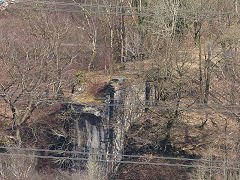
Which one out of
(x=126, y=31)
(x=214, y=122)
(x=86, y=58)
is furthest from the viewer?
(x=86, y=58)

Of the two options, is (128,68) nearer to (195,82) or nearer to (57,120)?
(195,82)

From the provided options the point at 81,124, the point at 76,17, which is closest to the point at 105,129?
the point at 81,124

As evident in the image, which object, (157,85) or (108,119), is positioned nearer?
(157,85)

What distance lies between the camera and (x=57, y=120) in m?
15.8

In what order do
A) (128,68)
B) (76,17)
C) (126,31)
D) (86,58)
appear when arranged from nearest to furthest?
(128,68) → (126,31) → (86,58) → (76,17)

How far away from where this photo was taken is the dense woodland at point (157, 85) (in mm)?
11758

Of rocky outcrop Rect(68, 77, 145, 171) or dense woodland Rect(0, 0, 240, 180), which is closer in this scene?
dense woodland Rect(0, 0, 240, 180)

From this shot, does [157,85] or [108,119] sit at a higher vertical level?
[157,85]

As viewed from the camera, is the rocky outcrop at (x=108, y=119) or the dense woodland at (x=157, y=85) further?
the rocky outcrop at (x=108, y=119)

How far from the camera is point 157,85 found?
12.2 metres

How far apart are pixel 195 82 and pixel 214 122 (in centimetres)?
202

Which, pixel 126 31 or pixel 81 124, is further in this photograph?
pixel 126 31

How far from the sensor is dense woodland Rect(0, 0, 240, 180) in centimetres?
1176

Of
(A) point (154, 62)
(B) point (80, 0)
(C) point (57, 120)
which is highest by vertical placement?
(B) point (80, 0)
